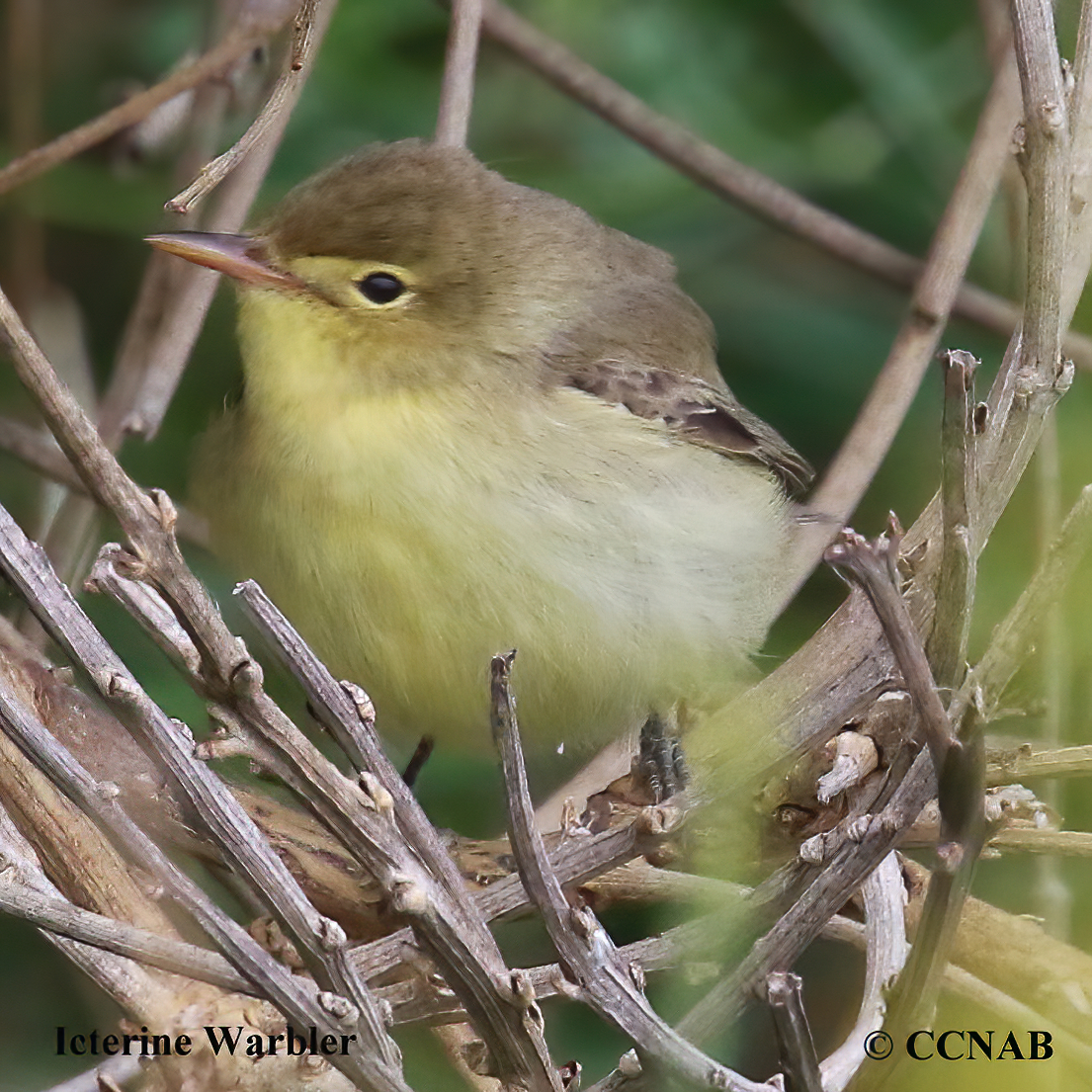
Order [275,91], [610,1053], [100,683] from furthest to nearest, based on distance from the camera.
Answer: [610,1053]
[275,91]
[100,683]

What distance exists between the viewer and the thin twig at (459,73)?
2.71 meters

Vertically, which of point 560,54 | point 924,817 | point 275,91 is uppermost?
point 560,54

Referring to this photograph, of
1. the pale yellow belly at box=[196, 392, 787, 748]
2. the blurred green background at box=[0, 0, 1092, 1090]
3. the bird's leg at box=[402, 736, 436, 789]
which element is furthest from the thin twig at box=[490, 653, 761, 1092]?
the blurred green background at box=[0, 0, 1092, 1090]

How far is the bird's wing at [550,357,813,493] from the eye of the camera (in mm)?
2514

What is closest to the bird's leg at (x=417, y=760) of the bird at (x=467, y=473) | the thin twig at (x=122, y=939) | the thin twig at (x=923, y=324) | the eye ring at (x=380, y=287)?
the bird at (x=467, y=473)

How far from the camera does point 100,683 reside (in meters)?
1.34

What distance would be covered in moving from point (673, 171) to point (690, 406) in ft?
3.56

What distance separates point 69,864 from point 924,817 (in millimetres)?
1039

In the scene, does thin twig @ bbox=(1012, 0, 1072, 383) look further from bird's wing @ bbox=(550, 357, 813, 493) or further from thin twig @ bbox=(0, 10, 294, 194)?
thin twig @ bbox=(0, 10, 294, 194)

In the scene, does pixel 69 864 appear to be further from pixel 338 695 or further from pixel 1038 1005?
pixel 1038 1005

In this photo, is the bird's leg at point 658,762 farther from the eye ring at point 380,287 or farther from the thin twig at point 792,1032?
the eye ring at point 380,287

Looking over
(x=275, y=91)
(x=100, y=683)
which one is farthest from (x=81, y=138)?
(x=100, y=683)

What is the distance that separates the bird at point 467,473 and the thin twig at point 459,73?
0.67 feet

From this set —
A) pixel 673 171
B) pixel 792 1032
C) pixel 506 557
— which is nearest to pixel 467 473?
pixel 506 557
